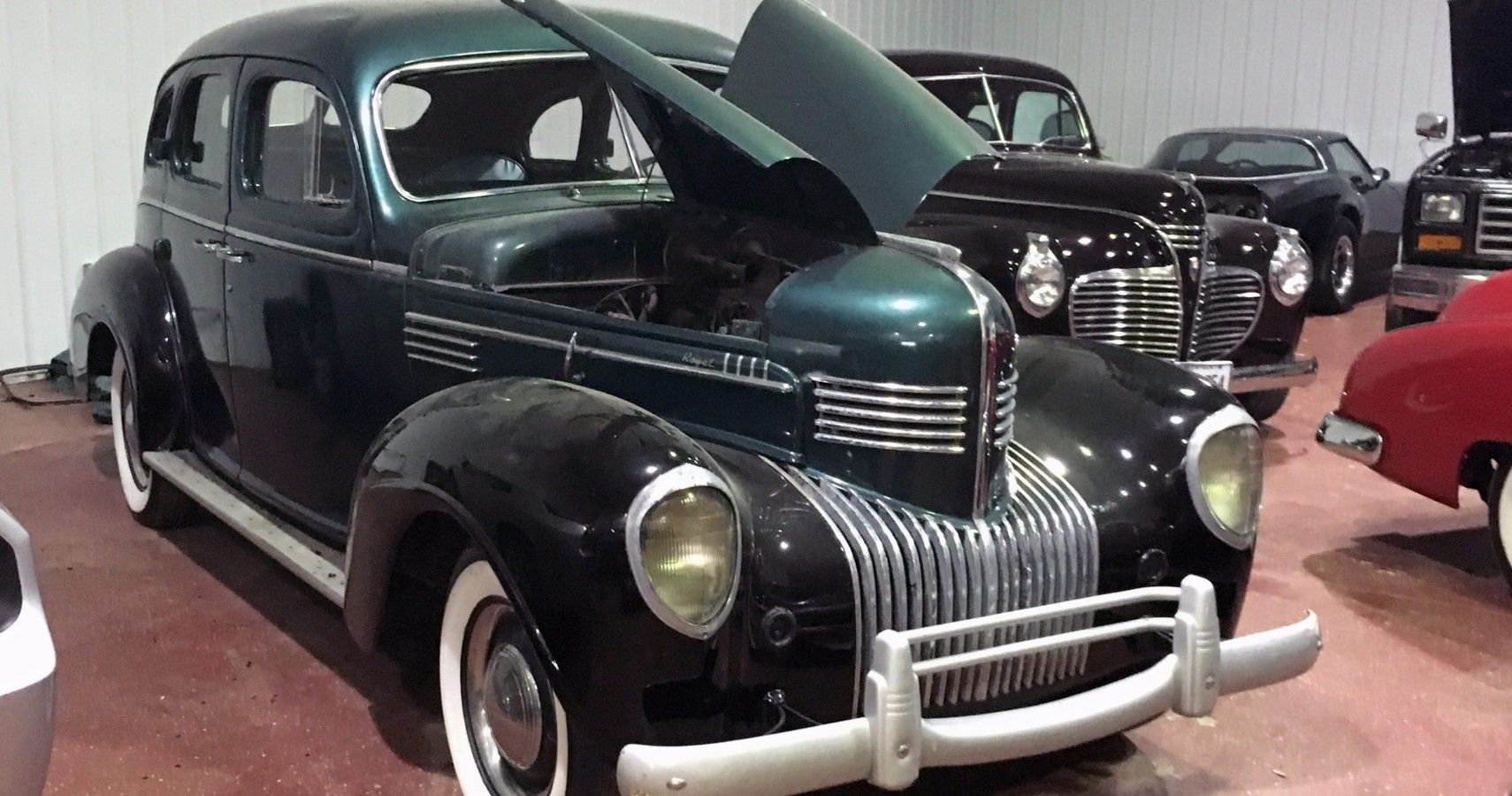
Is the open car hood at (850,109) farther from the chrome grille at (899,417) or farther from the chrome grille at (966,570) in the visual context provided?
the chrome grille at (966,570)

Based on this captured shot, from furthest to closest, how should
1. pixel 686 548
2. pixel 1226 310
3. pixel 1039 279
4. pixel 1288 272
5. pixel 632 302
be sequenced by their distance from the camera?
pixel 1288 272 → pixel 1226 310 → pixel 1039 279 → pixel 632 302 → pixel 686 548

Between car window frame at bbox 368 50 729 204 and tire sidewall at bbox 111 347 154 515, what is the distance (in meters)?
1.64

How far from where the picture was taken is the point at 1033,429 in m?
2.80

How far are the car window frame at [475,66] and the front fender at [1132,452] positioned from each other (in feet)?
3.98

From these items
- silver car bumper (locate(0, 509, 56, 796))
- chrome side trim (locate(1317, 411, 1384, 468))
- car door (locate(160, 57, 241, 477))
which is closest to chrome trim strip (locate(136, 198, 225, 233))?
car door (locate(160, 57, 241, 477))

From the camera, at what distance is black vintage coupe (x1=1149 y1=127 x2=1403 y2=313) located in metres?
9.66

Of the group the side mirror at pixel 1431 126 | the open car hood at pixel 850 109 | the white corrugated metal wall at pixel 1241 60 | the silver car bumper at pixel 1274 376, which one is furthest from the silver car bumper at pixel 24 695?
the white corrugated metal wall at pixel 1241 60

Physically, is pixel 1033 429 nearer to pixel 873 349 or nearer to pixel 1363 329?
pixel 873 349

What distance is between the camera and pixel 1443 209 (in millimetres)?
6742

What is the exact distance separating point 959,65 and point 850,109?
3802 millimetres

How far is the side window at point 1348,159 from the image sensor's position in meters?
10.3

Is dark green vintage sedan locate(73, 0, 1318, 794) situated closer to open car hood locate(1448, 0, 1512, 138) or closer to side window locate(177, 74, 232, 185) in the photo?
side window locate(177, 74, 232, 185)

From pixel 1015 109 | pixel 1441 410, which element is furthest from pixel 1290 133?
pixel 1441 410

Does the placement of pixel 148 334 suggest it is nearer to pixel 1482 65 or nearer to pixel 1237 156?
pixel 1482 65
